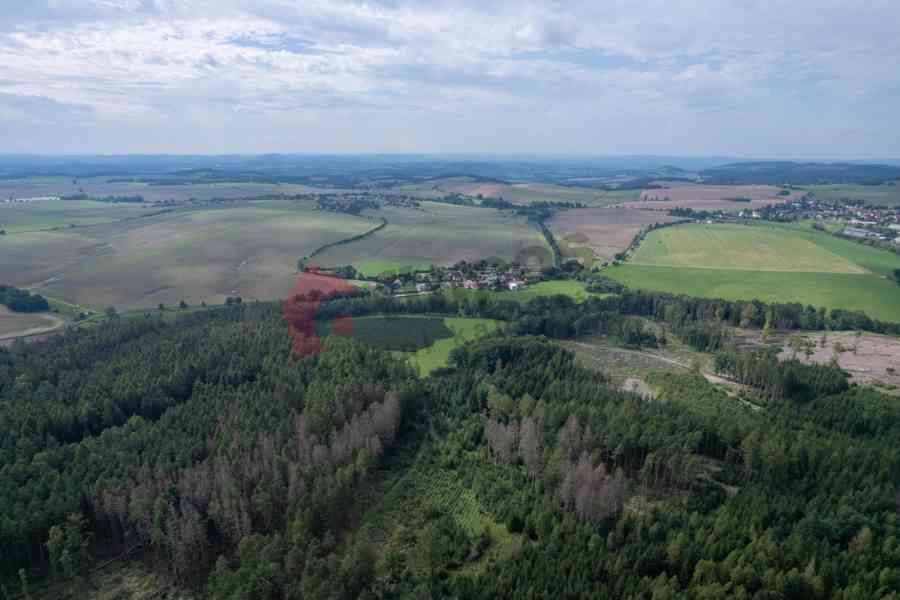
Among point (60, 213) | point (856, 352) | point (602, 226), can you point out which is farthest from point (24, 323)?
point (602, 226)

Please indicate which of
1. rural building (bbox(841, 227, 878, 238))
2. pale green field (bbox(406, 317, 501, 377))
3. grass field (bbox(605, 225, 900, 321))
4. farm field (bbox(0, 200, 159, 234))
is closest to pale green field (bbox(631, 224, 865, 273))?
grass field (bbox(605, 225, 900, 321))

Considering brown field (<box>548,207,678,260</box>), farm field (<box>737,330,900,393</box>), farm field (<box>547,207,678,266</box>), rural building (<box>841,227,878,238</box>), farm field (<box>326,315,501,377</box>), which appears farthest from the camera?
rural building (<box>841,227,878,238</box>)

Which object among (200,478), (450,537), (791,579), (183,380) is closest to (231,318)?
(183,380)

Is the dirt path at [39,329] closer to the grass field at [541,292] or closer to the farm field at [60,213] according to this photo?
the grass field at [541,292]

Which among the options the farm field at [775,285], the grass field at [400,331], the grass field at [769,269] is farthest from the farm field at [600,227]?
the grass field at [400,331]

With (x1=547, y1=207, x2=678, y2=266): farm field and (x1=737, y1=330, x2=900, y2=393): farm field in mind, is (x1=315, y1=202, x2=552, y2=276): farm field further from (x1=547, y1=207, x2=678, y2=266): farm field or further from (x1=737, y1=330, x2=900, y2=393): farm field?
(x1=737, y1=330, x2=900, y2=393): farm field
